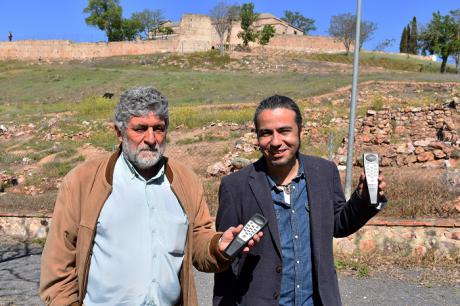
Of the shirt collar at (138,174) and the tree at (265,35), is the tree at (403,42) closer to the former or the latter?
the tree at (265,35)

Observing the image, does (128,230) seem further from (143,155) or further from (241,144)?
(241,144)

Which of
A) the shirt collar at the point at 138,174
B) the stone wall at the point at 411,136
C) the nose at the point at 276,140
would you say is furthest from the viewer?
the stone wall at the point at 411,136

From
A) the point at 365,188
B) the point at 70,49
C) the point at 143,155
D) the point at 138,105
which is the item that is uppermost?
the point at 70,49

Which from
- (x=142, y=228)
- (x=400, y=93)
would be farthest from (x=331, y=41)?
(x=142, y=228)

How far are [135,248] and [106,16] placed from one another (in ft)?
245

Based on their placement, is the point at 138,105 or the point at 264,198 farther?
the point at 264,198

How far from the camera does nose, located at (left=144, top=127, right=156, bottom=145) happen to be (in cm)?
237

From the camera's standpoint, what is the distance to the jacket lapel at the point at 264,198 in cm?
248

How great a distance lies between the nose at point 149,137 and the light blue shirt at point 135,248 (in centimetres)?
20

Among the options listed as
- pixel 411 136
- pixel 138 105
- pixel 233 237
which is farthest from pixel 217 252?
pixel 411 136

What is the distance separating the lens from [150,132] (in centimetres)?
240

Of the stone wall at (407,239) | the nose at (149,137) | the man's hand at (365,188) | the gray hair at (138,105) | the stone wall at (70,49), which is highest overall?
the stone wall at (70,49)

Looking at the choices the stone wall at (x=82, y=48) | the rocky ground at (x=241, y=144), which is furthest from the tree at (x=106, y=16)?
the rocky ground at (x=241, y=144)

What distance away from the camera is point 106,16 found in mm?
71750
